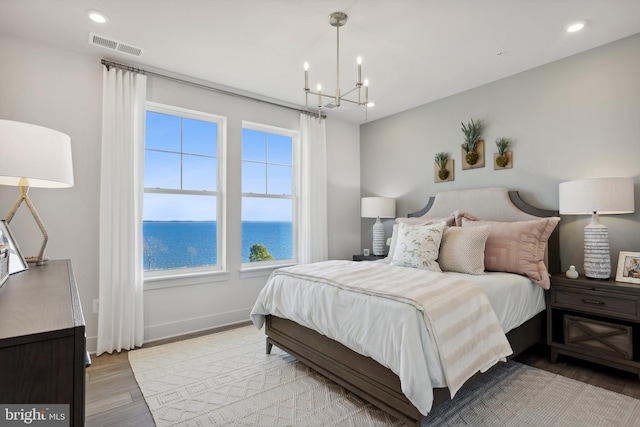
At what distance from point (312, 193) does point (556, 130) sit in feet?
9.07

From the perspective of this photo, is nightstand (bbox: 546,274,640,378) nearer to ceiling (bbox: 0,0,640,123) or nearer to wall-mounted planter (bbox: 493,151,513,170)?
wall-mounted planter (bbox: 493,151,513,170)

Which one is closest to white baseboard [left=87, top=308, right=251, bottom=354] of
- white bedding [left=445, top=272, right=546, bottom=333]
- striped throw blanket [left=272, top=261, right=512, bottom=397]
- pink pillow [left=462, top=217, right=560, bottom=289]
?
striped throw blanket [left=272, top=261, right=512, bottom=397]

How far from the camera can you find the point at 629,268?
2469 millimetres

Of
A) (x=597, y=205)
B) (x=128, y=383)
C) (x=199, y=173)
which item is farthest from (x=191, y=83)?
(x=597, y=205)

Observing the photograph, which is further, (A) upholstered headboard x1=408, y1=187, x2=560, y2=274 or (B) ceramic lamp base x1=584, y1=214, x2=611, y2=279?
(A) upholstered headboard x1=408, y1=187, x2=560, y2=274

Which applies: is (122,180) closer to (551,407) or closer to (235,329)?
(235,329)

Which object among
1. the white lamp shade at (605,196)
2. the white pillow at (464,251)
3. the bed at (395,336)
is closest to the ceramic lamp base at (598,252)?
the white lamp shade at (605,196)

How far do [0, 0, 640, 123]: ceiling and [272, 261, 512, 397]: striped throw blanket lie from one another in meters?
1.94

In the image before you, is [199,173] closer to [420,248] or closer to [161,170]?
[161,170]

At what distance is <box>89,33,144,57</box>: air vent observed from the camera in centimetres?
264

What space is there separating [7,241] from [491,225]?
339cm

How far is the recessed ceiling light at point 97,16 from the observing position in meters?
2.33

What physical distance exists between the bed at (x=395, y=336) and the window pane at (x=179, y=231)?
1272mm

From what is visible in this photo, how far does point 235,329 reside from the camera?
11.7ft
